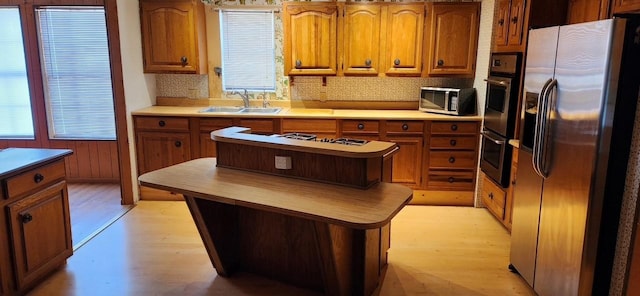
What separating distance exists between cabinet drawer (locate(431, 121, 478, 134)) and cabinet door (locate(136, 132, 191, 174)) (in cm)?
237

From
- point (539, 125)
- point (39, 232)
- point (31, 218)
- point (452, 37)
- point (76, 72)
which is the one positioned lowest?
point (39, 232)

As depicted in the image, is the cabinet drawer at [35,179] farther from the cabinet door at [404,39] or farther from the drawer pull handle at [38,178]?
the cabinet door at [404,39]

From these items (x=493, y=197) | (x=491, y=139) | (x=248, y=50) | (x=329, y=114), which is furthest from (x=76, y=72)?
(x=493, y=197)

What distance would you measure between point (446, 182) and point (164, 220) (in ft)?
8.73

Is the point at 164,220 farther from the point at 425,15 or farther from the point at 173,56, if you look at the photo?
the point at 425,15

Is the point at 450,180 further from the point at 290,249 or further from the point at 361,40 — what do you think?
the point at 290,249

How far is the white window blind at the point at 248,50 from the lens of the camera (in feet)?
15.0

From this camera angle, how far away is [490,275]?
294 centimetres

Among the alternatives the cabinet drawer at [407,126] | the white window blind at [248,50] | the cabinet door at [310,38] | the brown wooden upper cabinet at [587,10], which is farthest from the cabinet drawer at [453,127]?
the white window blind at [248,50]

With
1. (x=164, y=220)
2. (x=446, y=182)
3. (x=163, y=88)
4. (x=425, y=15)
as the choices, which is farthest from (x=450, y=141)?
(x=163, y=88)

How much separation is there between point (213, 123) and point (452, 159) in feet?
7.61

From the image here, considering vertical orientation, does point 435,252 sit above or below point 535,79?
below

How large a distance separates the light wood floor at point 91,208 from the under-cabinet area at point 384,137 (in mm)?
447

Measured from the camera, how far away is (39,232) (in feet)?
8.86
